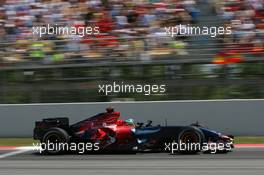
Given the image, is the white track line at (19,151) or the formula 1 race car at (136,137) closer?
the formula 1 race car at (136,137)

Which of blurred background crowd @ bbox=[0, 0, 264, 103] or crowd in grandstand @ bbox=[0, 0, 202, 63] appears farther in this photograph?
crowd in grandstand @ bbox=[0, 0, 202, 63]

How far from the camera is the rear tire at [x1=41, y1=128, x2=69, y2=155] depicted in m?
11.6

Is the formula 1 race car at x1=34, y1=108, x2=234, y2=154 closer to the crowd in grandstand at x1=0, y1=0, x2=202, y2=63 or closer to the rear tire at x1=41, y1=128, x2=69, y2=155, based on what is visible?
the rear tire at x1=41, y1=128, x2=69, y2=155

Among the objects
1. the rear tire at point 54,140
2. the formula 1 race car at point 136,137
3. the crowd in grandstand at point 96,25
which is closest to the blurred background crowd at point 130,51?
the crowd in grandstand at point 96,25

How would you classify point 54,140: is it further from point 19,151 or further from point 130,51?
point 130,51

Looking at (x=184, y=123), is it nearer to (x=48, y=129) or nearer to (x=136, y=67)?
(x=136, y=67)

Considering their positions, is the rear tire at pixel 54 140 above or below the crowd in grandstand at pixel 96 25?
below

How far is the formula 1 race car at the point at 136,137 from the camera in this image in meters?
11.1
